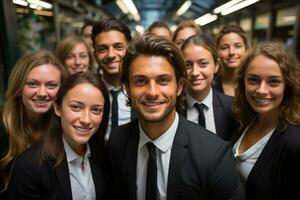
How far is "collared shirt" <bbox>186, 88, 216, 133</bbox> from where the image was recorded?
2.14 meters

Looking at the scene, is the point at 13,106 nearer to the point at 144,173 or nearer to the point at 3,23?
the point at 144,173

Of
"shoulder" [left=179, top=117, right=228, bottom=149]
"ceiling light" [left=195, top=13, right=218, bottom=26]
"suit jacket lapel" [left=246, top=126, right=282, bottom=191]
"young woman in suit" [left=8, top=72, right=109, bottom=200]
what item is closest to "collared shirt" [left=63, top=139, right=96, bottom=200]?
"young woman in suit" [left=8, top=72, right=109, bottom=200]

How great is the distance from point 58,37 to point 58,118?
3698mm

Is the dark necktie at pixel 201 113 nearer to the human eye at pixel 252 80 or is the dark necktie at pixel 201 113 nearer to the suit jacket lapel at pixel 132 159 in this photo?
the human eye at pixel 252 80

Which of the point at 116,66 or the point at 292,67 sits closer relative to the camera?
the point at 292,67

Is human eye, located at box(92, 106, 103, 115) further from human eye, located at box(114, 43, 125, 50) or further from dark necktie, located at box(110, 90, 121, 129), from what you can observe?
human eye, located at box(114, 43, 125, 50)

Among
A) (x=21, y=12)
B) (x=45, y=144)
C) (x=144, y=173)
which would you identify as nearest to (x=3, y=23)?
(x=21, y=12)

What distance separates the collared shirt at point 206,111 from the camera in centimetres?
214

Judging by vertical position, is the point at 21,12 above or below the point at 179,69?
above

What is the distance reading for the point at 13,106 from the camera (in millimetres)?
2025

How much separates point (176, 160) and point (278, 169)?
60cm

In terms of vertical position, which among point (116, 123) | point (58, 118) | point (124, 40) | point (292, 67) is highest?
point (124, 40)

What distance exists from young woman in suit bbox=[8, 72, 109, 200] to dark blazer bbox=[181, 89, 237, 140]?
2.56ft

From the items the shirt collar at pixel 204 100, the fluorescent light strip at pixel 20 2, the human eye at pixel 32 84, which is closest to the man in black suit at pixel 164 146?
the shirt collar at pixel 204 100
